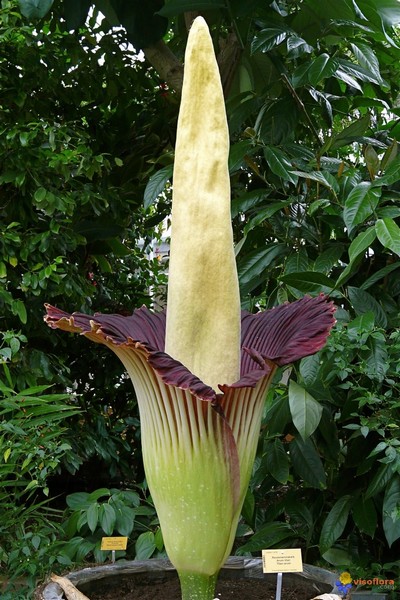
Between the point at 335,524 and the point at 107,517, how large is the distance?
0.60 m

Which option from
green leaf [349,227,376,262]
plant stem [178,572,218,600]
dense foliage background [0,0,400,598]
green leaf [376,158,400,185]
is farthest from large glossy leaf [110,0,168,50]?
plant stem [178,572,218,600]

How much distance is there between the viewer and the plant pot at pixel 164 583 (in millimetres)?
1333

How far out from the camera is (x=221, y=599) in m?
1.31

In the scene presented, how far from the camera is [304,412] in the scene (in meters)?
1.72

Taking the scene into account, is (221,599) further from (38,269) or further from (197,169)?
(38,269)

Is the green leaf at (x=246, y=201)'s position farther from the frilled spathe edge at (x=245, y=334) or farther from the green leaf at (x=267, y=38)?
the frilled spathe edge at (x=245, y=334)

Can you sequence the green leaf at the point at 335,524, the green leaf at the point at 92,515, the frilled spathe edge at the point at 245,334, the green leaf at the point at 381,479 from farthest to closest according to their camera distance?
the green leaf at the point at 92,515, the green leaf at the point at 335,524, the green leaf at the point at 381,479, the frilled spathe edge at the point at 245,334

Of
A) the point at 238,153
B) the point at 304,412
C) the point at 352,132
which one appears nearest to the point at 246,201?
the point at 238,153

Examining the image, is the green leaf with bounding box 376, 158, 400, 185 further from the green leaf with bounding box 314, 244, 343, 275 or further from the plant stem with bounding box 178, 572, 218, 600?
the plant stem with bounding box 178, 572, 218, 600

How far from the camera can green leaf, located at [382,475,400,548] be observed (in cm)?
181

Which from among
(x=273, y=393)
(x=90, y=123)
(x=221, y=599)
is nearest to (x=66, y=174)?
(x=90, y=123)

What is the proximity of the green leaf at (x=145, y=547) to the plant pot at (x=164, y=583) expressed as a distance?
0.65 m

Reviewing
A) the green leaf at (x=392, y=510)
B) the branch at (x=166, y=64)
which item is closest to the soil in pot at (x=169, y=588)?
the green leaf at (x=392, y=510)

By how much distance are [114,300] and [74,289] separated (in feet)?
2.86
